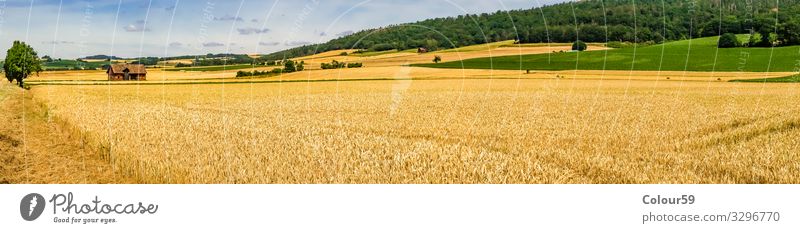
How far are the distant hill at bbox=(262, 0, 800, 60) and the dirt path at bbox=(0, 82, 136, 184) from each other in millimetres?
3710

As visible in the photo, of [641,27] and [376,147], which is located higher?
[641,27]

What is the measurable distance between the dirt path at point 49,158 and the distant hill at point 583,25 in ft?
12.2

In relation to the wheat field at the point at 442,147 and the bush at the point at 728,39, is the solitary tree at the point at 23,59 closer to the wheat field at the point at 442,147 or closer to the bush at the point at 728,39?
the wheat field at the point at 442,147

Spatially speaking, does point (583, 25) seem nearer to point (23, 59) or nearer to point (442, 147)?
point (442, 147)

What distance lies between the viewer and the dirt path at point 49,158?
33.2 ft

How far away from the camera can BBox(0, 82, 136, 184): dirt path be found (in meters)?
10.1

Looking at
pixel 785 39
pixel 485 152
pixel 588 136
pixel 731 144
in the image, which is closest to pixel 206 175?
pixel 485 152

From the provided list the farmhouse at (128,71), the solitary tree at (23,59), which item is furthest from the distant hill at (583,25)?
the solitary tree at (23,59)

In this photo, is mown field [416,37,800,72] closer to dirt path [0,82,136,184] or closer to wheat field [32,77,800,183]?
wheat field [32,77,800,183]

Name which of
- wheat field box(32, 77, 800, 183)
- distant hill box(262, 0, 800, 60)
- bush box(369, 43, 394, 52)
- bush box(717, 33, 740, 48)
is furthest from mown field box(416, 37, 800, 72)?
bush box(369, 43, 394, 52)

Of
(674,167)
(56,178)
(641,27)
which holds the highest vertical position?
(641,27)

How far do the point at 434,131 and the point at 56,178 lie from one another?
7362 mm

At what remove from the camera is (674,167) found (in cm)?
901

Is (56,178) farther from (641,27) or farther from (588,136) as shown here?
(641,27)
